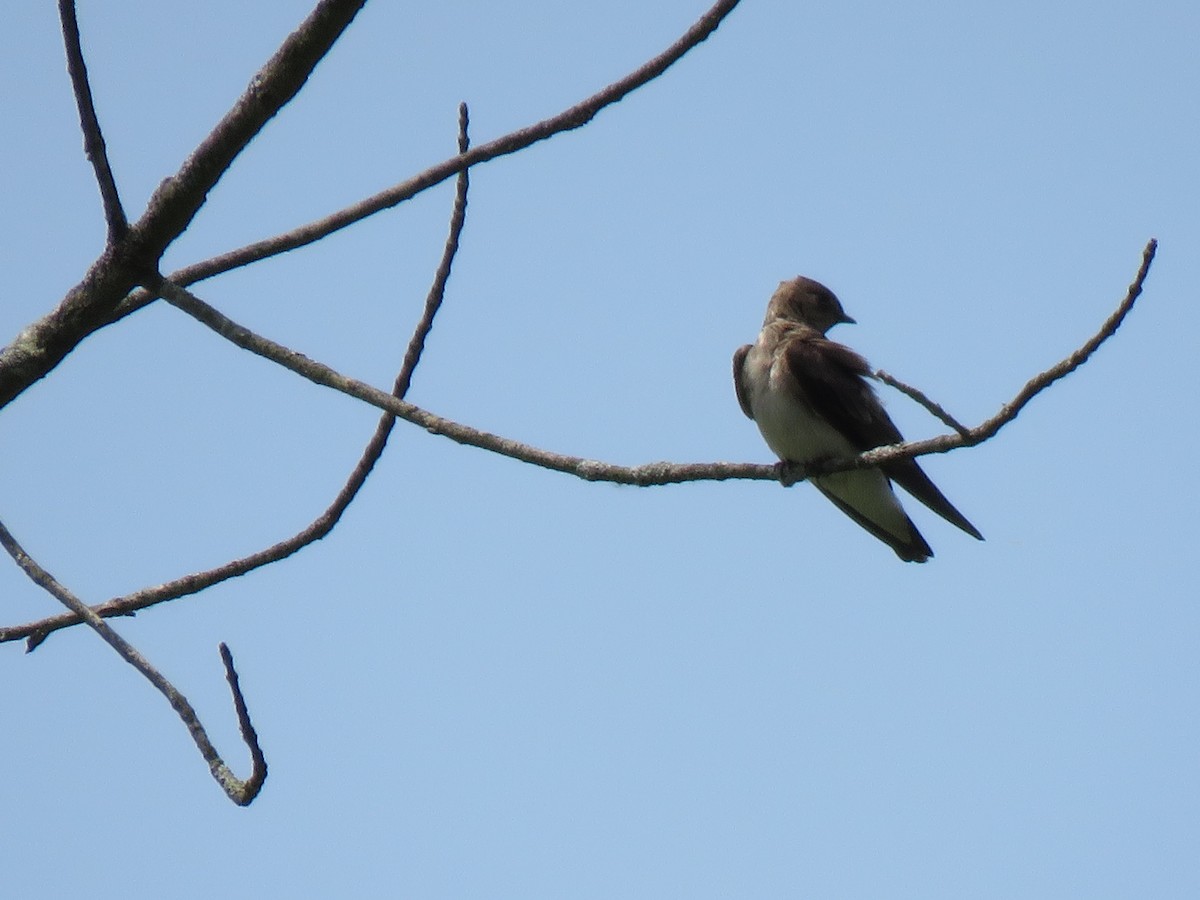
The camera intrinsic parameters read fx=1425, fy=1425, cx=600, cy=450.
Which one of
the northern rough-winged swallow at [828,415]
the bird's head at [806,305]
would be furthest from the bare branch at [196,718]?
the bird's head at [806,305]

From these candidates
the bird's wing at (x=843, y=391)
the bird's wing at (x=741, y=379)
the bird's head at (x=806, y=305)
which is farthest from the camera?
the bird's head at (x=806, y=305)

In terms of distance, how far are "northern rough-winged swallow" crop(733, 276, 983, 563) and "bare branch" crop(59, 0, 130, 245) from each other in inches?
186

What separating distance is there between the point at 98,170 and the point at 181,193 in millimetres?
189

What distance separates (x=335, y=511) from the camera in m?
4.07

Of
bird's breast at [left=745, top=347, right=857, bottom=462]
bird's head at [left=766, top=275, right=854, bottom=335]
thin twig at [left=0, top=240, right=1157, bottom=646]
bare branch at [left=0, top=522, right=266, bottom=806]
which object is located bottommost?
bare branch at [left=0, top=522, right=266, bottom=806]

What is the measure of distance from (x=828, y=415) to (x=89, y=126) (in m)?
5.04

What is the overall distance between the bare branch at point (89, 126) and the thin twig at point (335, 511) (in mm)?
997

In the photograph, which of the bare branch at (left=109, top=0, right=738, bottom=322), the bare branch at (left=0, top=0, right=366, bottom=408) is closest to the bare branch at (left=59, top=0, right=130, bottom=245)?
the bare branch at (left=0, top=0, right=366, bottom=408)

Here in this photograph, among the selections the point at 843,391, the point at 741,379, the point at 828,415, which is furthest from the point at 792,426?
the point at 741,379

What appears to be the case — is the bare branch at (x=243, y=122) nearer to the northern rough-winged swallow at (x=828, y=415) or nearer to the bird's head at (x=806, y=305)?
the northern rough-winged swallow at (x=828, y=415)

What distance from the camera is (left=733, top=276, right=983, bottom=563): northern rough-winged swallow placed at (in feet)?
24.6

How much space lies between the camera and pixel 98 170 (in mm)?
3051

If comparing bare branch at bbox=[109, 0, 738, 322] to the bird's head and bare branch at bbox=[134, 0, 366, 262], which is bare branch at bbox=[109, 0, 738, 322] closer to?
bare branch at bbox=[134, 0, 366, 262]

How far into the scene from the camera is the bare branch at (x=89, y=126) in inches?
115
